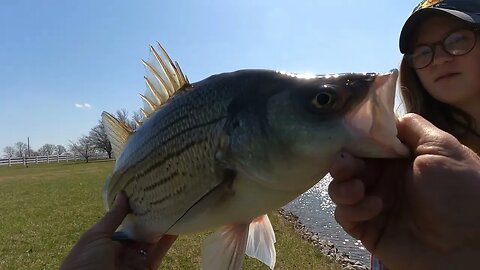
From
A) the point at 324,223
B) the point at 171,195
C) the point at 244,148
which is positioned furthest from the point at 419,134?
the point at 324,223

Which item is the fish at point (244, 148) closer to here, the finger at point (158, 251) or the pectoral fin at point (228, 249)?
the pectoral fin at point (228, 249)

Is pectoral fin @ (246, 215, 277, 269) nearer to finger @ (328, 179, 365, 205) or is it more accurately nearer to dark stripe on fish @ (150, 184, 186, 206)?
dark stripe on fish @ (150, 184, 186, 206)

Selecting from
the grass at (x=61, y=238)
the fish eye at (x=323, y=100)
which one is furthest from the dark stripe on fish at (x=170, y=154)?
the grass at (x=61, y=238)

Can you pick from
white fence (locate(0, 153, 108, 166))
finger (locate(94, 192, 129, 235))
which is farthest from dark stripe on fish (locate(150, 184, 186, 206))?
white fence (locate(0, 153, 108, 166))

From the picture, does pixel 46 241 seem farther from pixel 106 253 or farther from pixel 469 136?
pixel 469 136

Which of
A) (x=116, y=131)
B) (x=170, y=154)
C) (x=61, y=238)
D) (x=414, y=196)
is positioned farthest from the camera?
(x=61, y=238)

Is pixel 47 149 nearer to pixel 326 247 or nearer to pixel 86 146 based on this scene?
pixel 86 146

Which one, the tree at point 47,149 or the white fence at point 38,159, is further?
the tree at point 47,149
